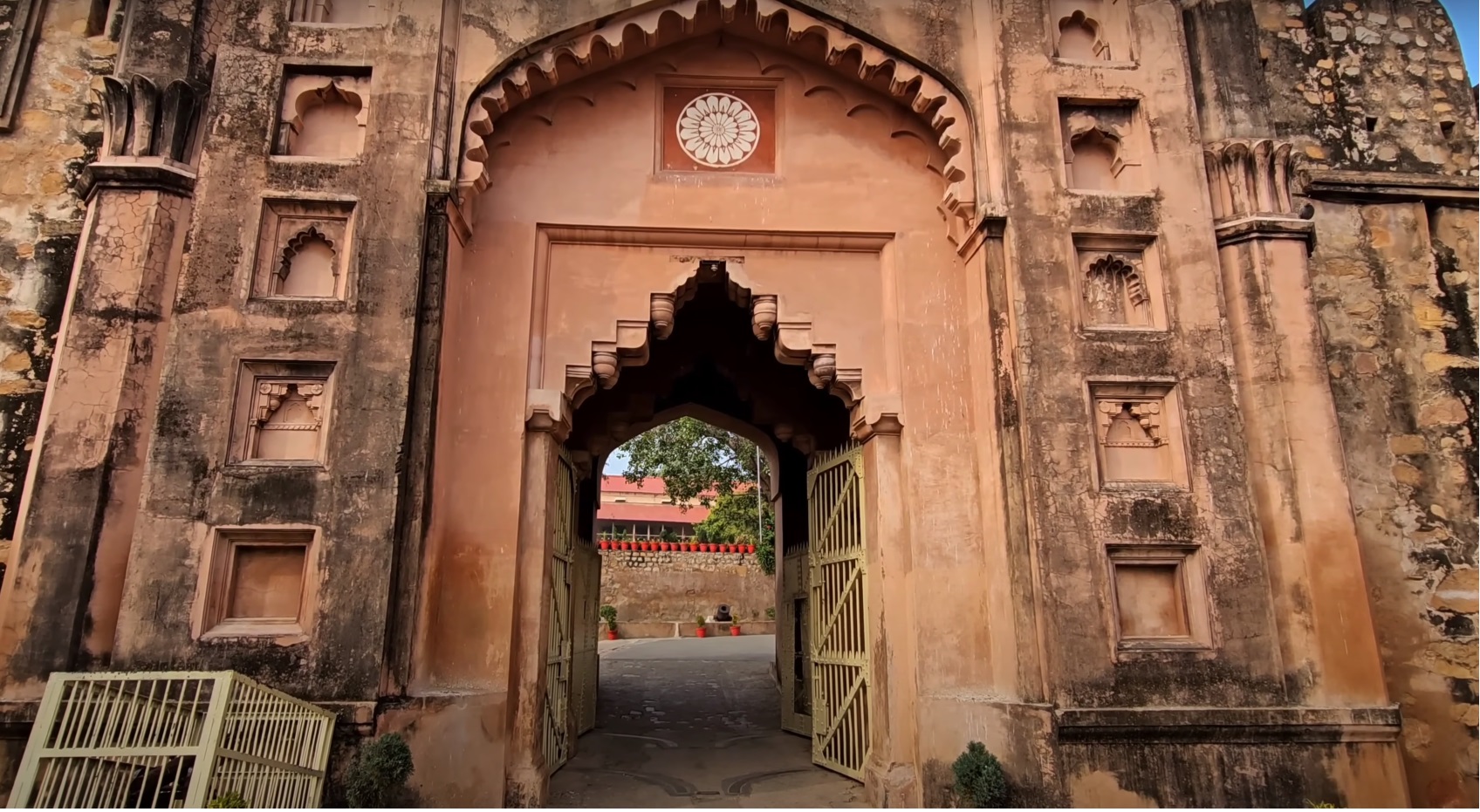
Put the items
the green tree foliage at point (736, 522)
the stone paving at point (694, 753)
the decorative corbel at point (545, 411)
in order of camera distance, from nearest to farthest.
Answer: the decorative corbel at point (545, 411) → the stone paving at point (694, 753) → the green tree foliage at point (736, 522)

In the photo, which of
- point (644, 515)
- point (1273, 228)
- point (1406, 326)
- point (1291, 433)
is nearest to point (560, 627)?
point (1291, 433)

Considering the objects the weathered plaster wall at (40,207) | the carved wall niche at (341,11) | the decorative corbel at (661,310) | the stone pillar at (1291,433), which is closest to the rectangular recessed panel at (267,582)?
the weathered plaster wall at (40,207)

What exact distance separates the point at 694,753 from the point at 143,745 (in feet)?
16.6

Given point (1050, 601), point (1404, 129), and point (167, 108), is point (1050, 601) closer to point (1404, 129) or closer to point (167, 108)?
point (1404, 129)

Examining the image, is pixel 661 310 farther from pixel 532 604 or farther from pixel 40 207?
pixel 40 207

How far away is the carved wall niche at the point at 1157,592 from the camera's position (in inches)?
235

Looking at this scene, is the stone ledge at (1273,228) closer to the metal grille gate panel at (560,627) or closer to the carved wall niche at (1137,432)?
the carved wall niche at (1137,432)

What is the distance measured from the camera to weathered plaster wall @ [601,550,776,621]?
88.4ft

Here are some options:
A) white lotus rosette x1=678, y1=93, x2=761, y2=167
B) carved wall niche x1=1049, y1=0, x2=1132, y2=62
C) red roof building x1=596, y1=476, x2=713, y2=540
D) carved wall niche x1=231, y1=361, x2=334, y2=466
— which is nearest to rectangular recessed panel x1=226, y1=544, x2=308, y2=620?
carved wall niche x1=231, y1=361, x2=334, y2=466

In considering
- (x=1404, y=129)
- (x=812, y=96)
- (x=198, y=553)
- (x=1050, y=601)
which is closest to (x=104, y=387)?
(x=198, y=553)

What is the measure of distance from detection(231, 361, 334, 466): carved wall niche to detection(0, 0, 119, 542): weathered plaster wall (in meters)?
1.87

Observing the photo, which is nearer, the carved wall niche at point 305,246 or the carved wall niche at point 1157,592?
the carved wall niche at point 1157,592

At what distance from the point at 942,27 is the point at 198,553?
635cm

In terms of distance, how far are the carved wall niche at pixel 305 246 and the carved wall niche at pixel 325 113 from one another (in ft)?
1.59
